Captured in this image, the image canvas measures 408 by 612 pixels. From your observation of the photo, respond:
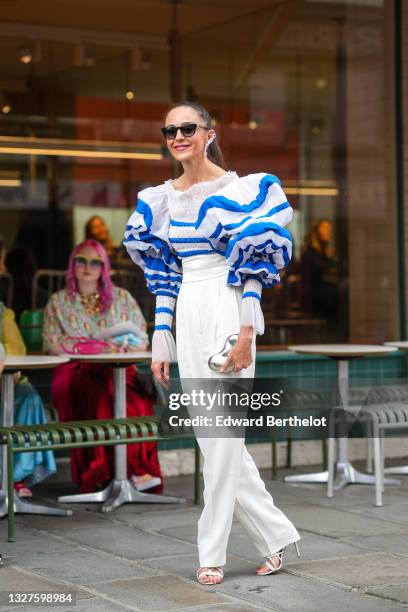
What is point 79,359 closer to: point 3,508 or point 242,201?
point 3,508

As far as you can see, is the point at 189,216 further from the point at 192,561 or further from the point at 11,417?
the point at 11,417

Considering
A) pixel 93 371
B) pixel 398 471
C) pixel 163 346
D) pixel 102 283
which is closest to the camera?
pixel 163 346

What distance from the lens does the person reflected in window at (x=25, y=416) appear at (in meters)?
7.05

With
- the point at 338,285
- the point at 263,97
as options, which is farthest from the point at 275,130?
the point at 338,285

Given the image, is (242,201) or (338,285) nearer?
(242,201)

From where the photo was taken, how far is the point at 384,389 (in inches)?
321

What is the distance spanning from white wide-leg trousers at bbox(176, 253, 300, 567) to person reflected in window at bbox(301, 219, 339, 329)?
5394 mm

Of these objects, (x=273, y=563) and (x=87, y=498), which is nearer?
(x=273, y=563)

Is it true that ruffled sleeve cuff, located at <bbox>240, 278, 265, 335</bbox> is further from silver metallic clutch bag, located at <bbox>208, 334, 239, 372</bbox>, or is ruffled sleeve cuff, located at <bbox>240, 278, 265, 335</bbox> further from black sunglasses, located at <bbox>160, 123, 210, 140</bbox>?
black sunglasses, located at <bbox>160, 123, 210, 140</bbox>

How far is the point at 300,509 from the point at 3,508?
161 cm

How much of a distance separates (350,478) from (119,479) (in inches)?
60.0

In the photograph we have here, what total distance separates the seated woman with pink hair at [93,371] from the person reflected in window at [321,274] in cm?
308

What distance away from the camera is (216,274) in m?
4.88

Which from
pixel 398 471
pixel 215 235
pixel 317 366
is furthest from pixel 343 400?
pixel 215 235
